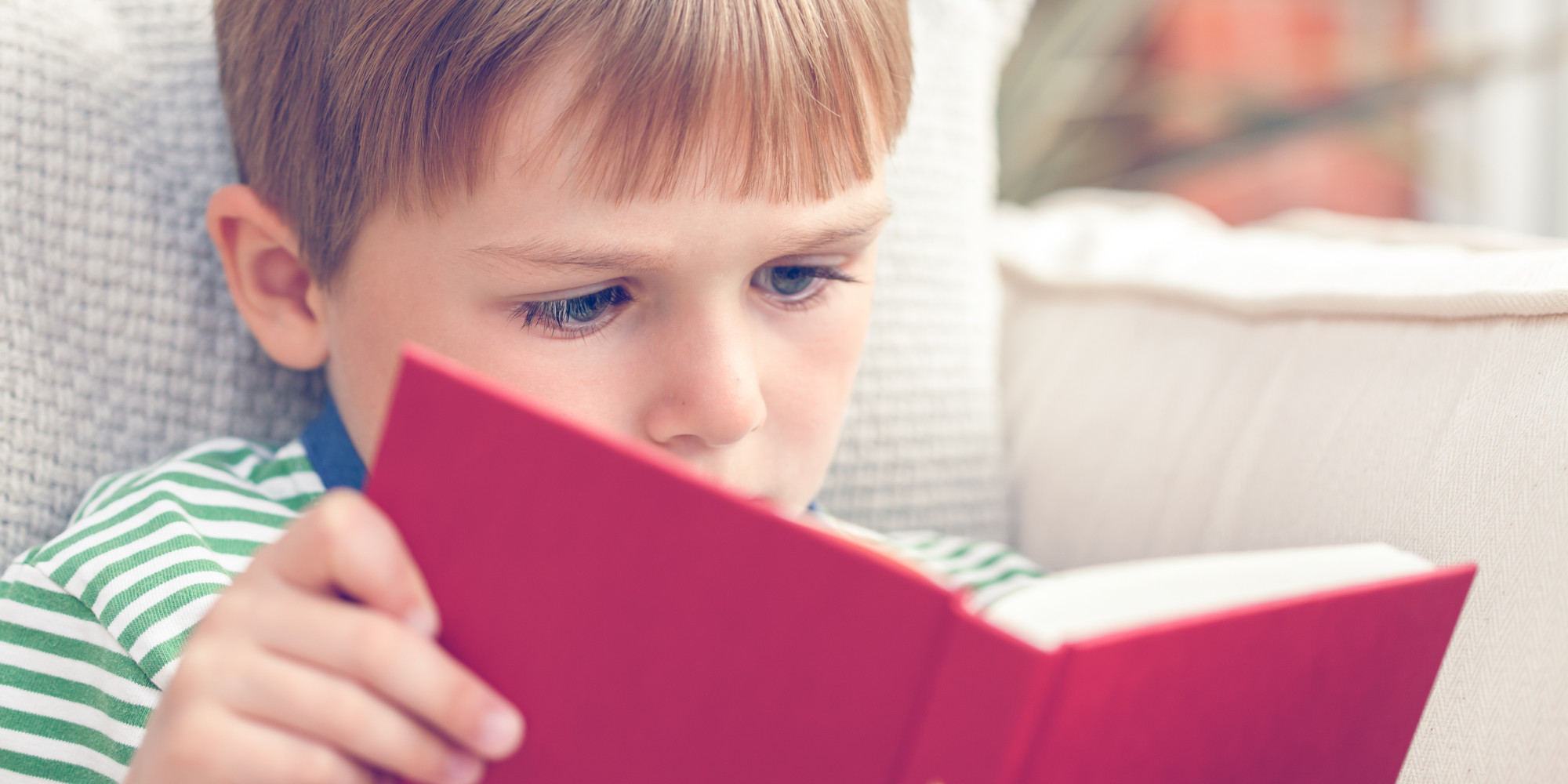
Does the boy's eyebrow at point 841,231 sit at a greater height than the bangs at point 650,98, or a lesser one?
lesser

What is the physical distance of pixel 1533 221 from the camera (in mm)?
1735

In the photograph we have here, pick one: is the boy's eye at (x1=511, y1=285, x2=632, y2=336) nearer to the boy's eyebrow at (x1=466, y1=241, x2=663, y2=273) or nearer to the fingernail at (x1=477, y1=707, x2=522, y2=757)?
the boy's eyebrow at (x1=466, y1=241, x2=663, y2=273)

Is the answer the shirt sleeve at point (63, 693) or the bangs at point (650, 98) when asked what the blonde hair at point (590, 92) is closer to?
the bangs at point (650, 98)

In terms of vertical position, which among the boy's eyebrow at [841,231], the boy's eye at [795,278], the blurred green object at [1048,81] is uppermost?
the blurred green object at [1048,81]

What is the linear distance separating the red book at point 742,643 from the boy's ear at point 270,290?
322 mm

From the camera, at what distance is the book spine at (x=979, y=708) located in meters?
0.30

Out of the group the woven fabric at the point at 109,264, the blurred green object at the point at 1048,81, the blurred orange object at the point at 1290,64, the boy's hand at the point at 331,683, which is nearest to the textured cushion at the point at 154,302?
the woven fabric at the point at 109,264

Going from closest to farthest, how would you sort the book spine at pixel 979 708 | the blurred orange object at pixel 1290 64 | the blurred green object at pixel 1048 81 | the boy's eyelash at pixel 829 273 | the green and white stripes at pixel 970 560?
the book spine at pixel 979 708, the boy's eyelash at pixel 829 273, the green and white stripes at pixel 970 560, the blurred green object at pixel 1048 81, the blurred orange object at pixel 1290 64

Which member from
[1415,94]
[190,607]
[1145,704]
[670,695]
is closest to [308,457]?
[190,607]

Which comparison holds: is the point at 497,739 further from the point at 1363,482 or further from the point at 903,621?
the point at 1363,482

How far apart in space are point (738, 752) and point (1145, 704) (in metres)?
0.12

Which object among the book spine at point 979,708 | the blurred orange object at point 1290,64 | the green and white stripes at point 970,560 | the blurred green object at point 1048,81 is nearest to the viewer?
the book spine at point 979,708

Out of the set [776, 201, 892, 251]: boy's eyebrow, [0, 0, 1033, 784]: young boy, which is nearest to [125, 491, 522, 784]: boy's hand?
[0, 0, 1033, 784]: young boy

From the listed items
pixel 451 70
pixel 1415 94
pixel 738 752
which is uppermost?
pixel 1415 94
